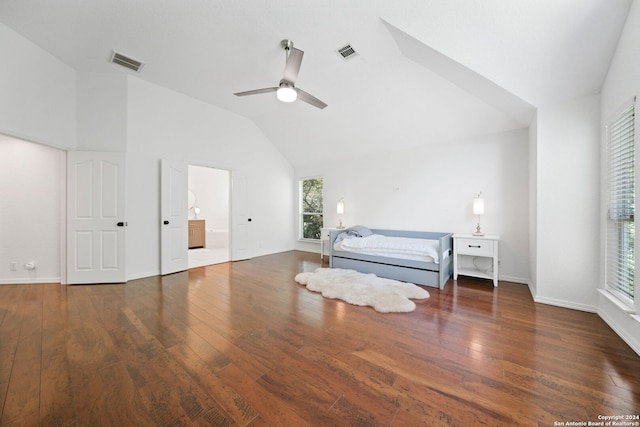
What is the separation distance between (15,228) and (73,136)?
1.62 m

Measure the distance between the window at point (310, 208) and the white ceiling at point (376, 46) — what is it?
2717mm

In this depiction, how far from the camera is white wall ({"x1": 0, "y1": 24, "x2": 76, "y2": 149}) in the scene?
2504mm

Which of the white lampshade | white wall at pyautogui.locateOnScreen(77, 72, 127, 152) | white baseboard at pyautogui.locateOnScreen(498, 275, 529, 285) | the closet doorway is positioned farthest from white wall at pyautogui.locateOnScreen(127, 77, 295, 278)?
white baseboard at pyautogui.locateOnScreen(498, 275, 529, 285)

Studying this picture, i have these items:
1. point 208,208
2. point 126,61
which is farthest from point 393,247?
point 208,208

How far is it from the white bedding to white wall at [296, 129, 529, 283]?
79cm

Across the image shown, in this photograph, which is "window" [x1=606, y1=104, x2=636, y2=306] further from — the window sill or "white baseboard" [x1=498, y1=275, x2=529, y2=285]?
"white baseboard" [x1=498, y1=275, x2=529, y2=285]

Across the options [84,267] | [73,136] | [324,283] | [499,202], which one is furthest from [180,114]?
[499,202]

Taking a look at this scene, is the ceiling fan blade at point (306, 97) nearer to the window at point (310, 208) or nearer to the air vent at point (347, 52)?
the air vent at point (347, 52)

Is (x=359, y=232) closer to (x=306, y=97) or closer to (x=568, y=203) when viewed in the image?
(x=306, y=97)

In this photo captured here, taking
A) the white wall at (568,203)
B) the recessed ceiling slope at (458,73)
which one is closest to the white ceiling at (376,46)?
the recessed ceiling slope at (458,73)

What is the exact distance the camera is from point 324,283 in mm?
3234

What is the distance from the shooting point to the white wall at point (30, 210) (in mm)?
3297

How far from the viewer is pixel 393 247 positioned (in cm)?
357

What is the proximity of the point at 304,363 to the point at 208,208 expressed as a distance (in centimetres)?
722
